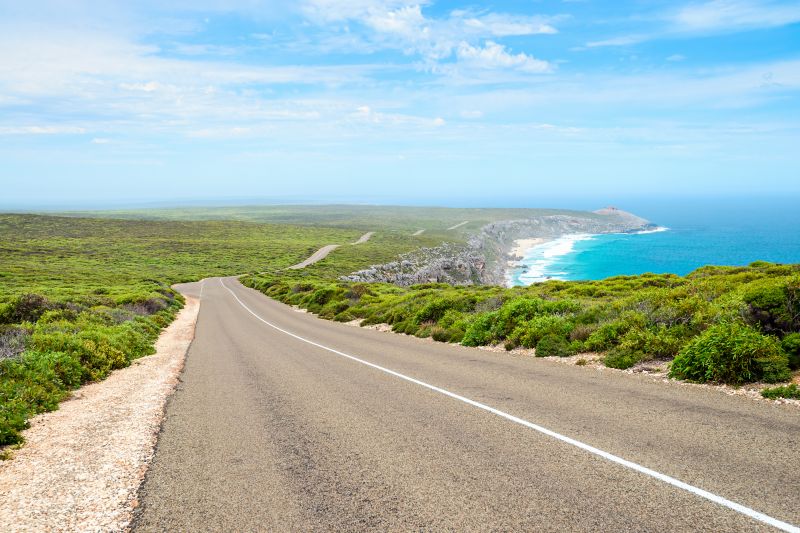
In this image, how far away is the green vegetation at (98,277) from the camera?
12.4 m

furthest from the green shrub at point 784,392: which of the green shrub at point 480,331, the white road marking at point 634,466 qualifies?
the green shrub at point 480,331

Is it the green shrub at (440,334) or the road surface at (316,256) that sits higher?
the green shrub at (440,334)

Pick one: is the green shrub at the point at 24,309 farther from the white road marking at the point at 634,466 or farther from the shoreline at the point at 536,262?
the shoreline at the point at 536,262

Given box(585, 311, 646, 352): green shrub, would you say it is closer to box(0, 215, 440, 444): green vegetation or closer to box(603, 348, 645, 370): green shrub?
box(603, 348, 645, 370): green shrub

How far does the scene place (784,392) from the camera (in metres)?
8.60

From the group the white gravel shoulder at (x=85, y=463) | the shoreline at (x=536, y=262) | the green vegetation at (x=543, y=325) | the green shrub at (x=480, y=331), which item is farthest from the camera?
the shoreline at (x=536, y=262)

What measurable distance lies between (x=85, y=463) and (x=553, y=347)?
39.1ft

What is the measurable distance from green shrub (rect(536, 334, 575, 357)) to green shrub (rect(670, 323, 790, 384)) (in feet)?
11.7

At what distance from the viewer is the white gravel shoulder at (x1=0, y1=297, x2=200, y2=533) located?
577cm

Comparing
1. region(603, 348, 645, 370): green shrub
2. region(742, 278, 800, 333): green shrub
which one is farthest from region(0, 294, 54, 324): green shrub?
region(742, 278, 800, 333): green shrub

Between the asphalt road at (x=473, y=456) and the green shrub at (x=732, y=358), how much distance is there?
2.29 ft

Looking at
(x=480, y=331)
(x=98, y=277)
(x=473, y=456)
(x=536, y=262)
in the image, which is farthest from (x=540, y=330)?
(x=536, y=262)

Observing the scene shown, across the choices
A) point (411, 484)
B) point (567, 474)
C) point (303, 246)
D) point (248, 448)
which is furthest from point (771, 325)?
point (303, 246)

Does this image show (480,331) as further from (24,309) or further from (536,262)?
(536,262)
